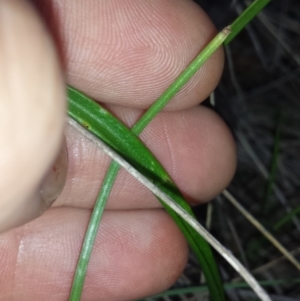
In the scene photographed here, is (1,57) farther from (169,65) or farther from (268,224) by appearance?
(268,224)

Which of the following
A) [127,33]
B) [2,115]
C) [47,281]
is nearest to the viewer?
[2,115]

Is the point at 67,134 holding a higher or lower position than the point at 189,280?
higher

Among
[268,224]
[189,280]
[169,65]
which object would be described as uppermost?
[169,65]

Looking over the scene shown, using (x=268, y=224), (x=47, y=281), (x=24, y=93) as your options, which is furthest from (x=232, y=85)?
(x=24, y=93)

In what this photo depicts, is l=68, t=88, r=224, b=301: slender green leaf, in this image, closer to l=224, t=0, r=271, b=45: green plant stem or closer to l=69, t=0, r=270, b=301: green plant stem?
l=69, t=0, r=270, b=301: green plant stem

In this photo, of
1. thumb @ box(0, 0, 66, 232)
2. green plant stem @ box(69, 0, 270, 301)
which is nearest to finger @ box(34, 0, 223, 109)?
green plant stem @ box(69, 0, 270, 301)

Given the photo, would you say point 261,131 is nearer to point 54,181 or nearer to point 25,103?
point 54,181

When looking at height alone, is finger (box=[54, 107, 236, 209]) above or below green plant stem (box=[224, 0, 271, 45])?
below
